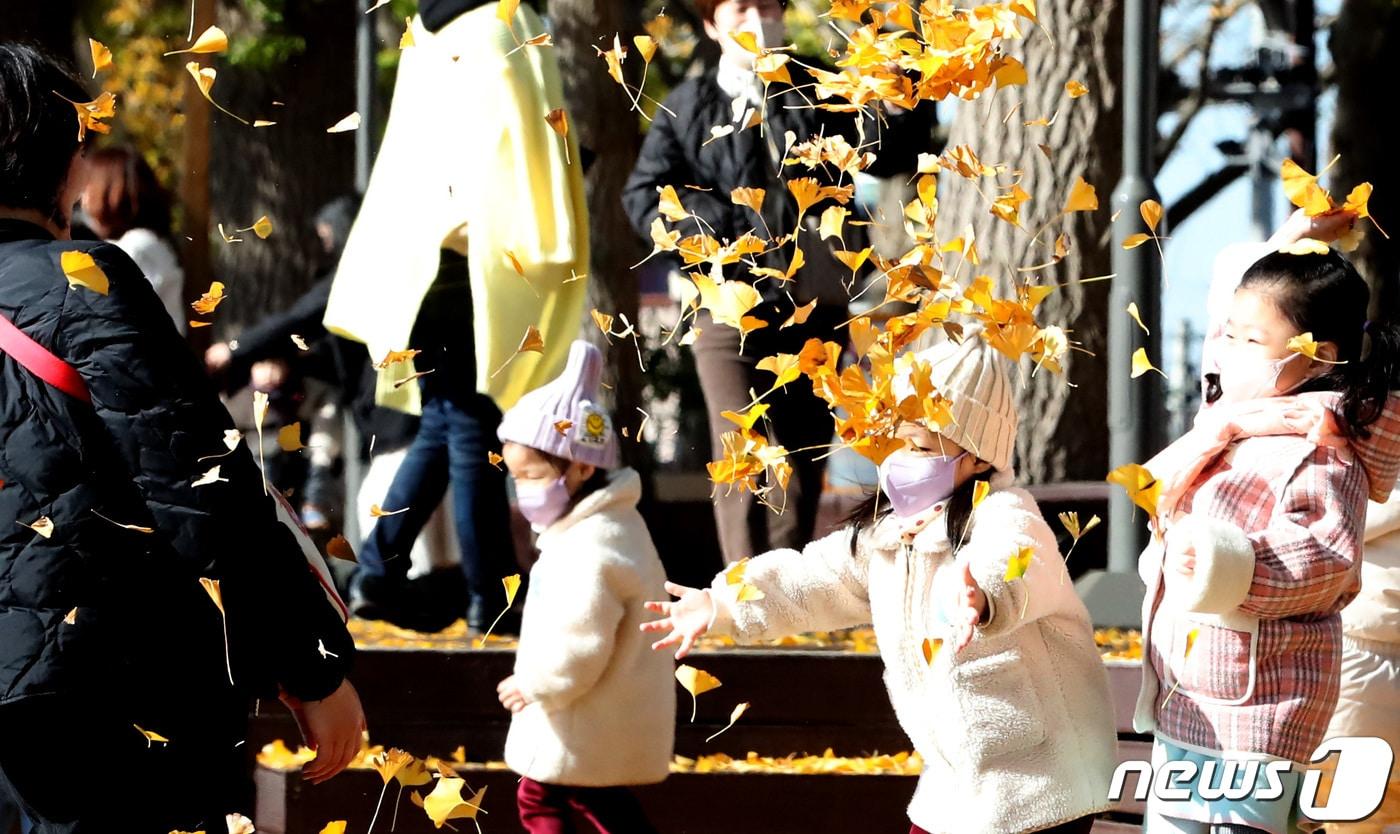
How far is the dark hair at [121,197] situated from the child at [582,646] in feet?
7.88

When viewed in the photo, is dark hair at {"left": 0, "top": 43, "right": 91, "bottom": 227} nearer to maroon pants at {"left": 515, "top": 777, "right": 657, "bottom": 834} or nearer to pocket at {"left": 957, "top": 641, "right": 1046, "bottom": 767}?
pocket at {"left": 957, "top": 641, "right": 1046, "bottom": 767}

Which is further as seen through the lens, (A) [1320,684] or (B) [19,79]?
(A) [1320,684]

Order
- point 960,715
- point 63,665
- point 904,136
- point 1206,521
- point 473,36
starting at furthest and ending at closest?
1. point 473,36
2. point 904,136
3. point 960,715
4. point 1206,521
5. point 63,665

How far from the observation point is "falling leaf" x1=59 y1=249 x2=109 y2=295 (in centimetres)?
325

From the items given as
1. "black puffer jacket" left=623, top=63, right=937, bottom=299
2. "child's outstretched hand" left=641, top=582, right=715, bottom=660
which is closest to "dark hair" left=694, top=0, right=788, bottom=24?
"black puffer jacket" left=623, top=63, right=937, bottom=299

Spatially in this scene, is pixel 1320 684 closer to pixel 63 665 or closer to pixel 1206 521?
pixel 1206 521

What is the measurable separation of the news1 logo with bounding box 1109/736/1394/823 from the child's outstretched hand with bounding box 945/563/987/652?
473mm

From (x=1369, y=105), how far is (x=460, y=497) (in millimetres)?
12711

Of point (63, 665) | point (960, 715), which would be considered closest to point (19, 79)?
point (63, 665)

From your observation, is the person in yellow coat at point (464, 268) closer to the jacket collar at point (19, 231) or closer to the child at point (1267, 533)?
the child at point (1267, 533)

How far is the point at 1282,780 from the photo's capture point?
3732mm

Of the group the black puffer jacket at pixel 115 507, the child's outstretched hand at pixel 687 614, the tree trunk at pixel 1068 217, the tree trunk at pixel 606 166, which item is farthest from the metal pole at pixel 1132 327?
the black puffer jacket at pixel 115 507

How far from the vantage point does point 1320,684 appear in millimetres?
3785

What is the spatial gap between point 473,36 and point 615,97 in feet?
15.0
